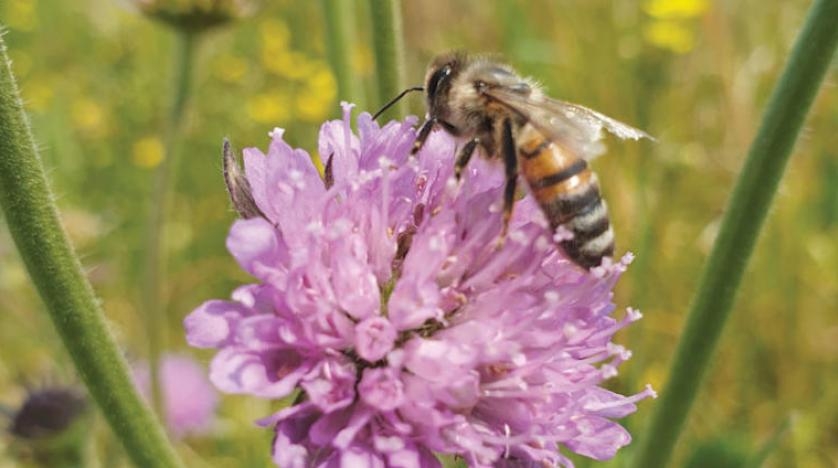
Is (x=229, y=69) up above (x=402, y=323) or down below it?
above

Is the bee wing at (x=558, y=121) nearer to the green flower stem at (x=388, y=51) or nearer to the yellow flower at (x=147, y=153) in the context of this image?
the green flower stem at (x=388, y=51)

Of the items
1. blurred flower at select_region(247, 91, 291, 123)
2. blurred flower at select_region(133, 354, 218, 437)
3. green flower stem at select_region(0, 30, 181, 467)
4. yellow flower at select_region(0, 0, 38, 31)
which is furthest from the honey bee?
yellow flower at select_region(0, 0, 38, 31)

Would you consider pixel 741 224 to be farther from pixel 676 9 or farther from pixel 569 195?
pixel 676 9

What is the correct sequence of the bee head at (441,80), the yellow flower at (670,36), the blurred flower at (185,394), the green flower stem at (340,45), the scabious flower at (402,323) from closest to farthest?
the scabious flower at (402,323) < the bee head at (441,80) < the green flower stem at (340,45) < the blurred flower at (185,394) < the yellow flower at (670,36)

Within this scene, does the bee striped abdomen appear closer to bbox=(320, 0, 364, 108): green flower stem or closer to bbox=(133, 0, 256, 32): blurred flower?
bbox=(320, 0, 364, 108): green flower stem

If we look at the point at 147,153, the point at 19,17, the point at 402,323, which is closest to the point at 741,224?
the point at 402,323

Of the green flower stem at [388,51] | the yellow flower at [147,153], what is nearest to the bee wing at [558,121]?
the green flower stem at [388,51]
